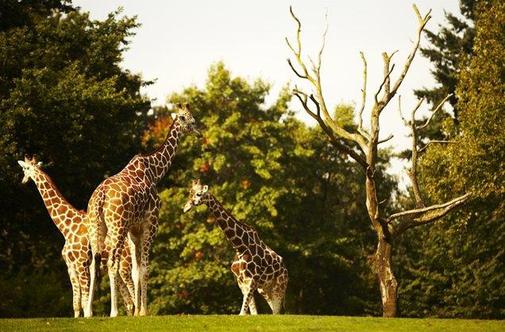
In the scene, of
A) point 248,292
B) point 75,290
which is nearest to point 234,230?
point 248,292

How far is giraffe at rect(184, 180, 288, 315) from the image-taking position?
25.8 m

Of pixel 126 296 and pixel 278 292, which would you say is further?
pixel 278 292

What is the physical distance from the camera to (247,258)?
84.8 ft

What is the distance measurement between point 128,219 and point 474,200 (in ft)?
45.1

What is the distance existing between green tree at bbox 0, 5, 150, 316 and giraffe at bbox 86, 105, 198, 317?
5306mm

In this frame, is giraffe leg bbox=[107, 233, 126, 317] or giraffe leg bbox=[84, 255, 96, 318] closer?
giraffe leg bbox=[107, 233, 126, 317]

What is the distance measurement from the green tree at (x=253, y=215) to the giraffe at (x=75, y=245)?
16.7m

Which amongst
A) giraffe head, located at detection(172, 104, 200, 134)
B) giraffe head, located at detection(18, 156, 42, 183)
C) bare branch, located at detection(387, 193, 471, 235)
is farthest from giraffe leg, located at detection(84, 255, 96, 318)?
bare branch, located at detection(387, 193, 471, 235)

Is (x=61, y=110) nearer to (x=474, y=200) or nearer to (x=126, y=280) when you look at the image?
(x=126, y=280)

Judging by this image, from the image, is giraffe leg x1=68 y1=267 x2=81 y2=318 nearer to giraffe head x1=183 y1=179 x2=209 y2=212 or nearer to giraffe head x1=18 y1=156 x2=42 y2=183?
giraffe head x1=18 y1=156 x2=42 y2=183

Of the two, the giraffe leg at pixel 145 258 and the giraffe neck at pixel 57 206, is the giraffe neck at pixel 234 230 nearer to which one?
the giraffe leg at pixel 145 258

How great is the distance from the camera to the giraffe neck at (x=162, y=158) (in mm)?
25797

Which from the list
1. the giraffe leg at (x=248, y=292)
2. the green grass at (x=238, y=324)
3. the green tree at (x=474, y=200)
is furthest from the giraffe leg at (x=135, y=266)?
the green tree at (x=474, y=200)

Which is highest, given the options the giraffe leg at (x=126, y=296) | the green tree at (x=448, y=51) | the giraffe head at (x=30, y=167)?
the green tree at (x=448, y=51)
